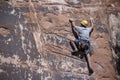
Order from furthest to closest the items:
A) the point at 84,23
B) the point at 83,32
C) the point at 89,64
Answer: the point at 84,23, the point at 83,32, the point at 89,64

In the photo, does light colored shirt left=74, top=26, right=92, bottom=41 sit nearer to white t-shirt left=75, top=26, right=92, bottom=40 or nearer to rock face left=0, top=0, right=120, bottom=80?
white t-shirt left=75, top=26, right=92, bottom=40

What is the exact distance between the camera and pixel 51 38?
7078mm

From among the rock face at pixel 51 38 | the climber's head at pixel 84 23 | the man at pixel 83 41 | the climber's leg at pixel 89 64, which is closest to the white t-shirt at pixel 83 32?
the man at pixel 83 41

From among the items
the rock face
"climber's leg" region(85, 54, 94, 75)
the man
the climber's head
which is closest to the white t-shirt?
the man

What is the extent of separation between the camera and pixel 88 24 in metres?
7.64

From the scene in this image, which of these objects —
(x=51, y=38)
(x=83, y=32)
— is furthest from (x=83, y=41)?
(x=51, y=38)

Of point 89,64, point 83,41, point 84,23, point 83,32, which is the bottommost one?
point 89,64

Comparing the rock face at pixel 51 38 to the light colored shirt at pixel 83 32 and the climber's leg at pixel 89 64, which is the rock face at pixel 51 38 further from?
the light colored shirt at pixel 83 32

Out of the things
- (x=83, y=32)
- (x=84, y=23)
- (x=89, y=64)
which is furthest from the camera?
(x=84, y=23)

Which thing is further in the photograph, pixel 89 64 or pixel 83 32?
pixel 83 32

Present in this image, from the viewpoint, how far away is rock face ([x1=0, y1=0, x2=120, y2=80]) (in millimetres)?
6363

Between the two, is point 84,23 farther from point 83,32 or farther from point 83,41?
point 83,41

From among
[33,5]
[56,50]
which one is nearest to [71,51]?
[56,50]

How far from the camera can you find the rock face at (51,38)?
6363mm
